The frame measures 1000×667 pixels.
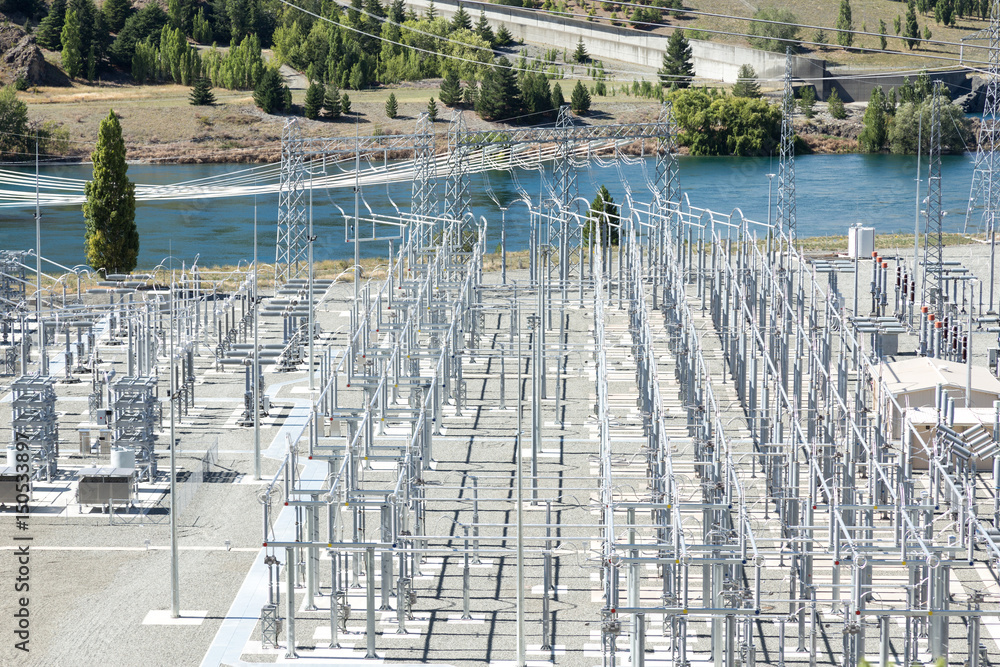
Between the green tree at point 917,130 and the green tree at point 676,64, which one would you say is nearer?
Result: the green tree at point 917,130

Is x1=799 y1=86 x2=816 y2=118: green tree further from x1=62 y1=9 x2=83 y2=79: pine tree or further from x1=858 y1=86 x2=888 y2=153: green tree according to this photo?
x1=62 y1=9 x2=83 y2=79: pine tree

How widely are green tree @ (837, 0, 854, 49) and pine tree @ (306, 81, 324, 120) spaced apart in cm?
4260

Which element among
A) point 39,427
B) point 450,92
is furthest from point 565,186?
point 450,92

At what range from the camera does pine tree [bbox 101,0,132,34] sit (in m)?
104

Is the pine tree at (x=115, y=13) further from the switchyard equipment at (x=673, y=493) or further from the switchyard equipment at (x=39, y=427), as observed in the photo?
the switchyard equipment at (x=39, y=427)

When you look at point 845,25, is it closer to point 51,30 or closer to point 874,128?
point 874,128

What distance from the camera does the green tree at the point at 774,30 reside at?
102875mm

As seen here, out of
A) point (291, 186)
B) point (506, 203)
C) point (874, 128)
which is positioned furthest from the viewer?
point (874, 128)

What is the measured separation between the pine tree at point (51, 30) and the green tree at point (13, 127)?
16.0 m

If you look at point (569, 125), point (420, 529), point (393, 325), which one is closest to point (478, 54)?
point (569, 125)

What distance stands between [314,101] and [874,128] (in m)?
36.1

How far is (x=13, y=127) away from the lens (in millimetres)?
84625

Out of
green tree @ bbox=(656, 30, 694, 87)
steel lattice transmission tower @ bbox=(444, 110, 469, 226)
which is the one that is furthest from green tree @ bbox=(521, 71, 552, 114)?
steel lattice transmission tower @ bbox=(444, 110, 469, 226)

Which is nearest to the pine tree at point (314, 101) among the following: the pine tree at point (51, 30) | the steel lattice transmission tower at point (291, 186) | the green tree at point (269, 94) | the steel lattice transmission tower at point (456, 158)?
the green tree at point (269, 94)
